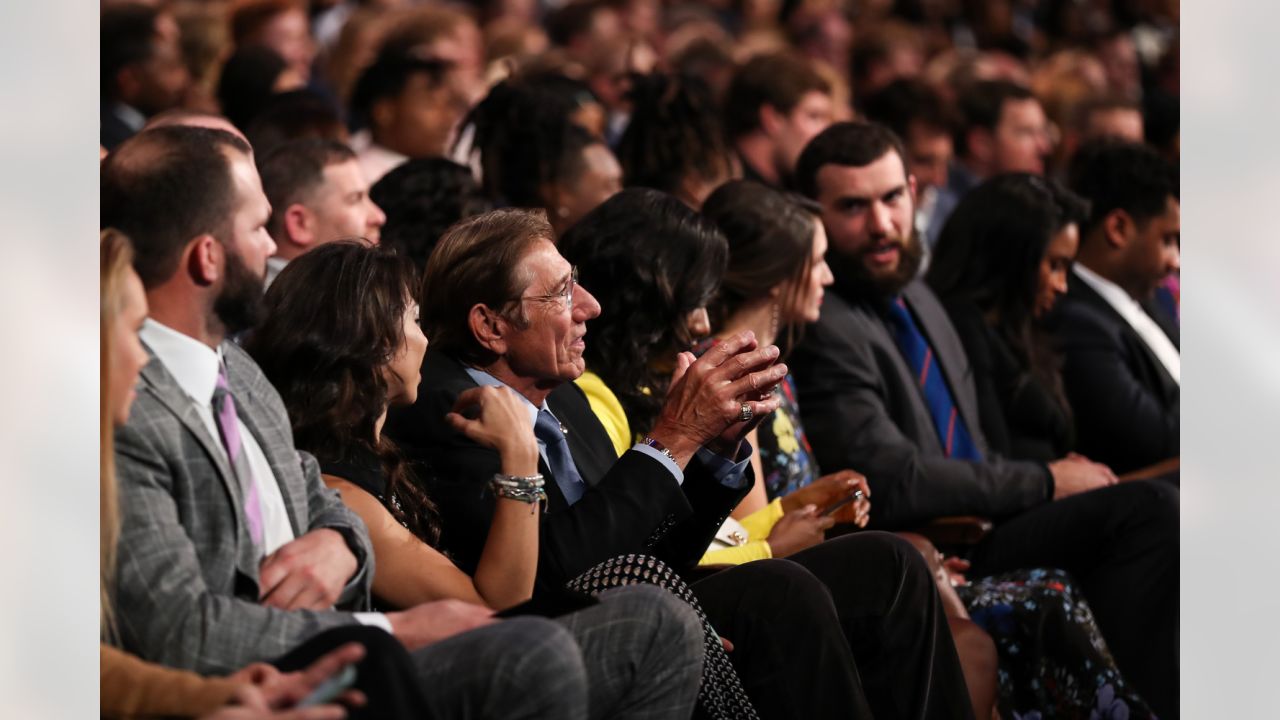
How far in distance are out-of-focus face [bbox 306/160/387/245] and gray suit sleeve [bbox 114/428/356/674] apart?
1580 millimetres

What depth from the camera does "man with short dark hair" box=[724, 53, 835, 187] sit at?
5.97 meters

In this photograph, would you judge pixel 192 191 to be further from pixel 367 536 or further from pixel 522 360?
pixel 522 360

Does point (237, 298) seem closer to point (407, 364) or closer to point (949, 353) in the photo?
point (407, 364)

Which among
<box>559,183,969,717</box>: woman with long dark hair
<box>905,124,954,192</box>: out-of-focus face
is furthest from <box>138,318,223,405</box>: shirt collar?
<box>905,124,954,192</box>: out-of-focus face

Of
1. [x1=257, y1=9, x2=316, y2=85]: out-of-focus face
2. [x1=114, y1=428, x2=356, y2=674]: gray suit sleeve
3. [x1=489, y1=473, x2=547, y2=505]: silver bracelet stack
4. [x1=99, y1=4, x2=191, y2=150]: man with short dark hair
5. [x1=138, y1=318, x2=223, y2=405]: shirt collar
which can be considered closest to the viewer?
[x1=114, y1=428, x2=356, y2=674]: gray suit sleeve

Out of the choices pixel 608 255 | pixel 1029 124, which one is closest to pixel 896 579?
pixel 608 255

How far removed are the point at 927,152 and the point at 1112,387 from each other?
2.15m

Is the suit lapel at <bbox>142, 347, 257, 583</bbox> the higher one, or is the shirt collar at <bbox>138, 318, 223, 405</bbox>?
the shirt collar at <bbox>138, 318, 223, 405</bbox>

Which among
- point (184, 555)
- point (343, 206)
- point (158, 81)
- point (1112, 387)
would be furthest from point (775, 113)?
point (184, 555)

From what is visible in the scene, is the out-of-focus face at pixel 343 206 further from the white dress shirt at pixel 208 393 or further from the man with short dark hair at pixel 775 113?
the man with short dark hair at pixel 775 113

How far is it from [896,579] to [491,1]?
6.85m

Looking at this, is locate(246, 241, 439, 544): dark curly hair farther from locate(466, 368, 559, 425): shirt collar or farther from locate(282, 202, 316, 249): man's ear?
locate(282, 202, 316, 249): man's ear

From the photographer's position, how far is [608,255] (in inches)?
133
